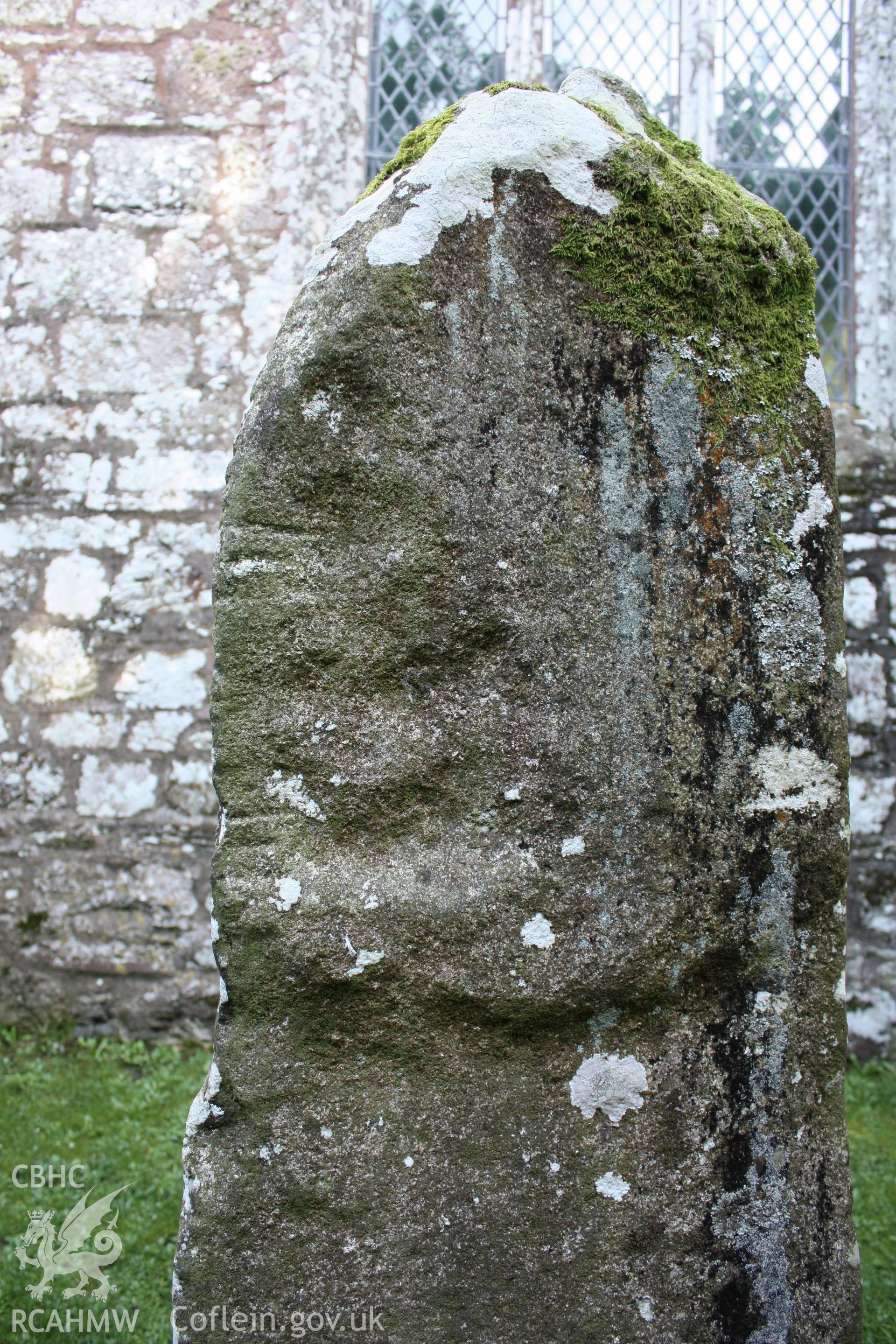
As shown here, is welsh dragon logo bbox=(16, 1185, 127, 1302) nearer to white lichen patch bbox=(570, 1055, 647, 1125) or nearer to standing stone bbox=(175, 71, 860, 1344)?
standing stone bbox=(175, 71, 860, 1344)

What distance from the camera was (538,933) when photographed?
1339mm

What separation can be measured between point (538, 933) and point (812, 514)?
0.78 m

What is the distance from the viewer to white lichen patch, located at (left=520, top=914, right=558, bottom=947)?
1.34 m

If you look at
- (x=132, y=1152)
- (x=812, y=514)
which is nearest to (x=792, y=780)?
(x=812, y=514)

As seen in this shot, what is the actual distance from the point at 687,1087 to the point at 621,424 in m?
0.99

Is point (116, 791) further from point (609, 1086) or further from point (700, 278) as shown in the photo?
point (700, 278)

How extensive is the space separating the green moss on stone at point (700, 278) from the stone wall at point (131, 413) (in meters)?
2.61

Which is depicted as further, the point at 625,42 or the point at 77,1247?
the point at 625,42

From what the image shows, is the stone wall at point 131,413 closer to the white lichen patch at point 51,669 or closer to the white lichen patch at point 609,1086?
the white lichen patch at point 51,669

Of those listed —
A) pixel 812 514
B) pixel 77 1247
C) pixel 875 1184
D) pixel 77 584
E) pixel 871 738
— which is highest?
pixel 812 514

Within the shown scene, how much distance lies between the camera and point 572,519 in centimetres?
139

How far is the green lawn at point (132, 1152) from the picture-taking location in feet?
7.48

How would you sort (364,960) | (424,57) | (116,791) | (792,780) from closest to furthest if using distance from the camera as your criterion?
1. (364,960)
2. (792,780)
3. (116,791)
4. (424,57)

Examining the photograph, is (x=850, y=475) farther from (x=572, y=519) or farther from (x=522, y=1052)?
(x=522, y=1052)
